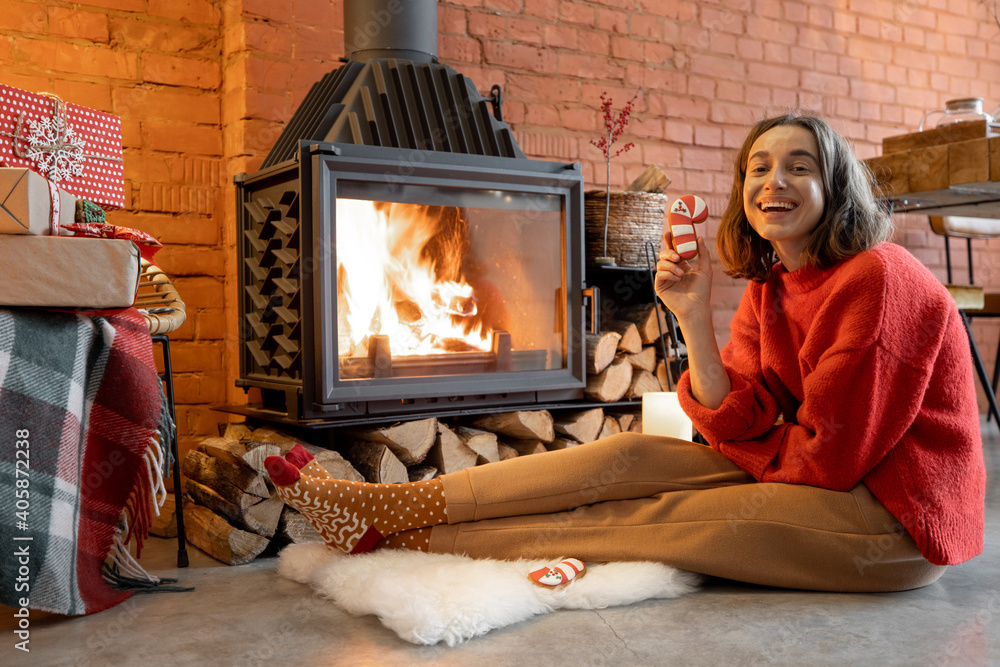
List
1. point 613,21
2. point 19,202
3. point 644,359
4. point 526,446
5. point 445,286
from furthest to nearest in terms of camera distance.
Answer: point 613,21 < point 644,359 < point 526,446 < point 445,286 < point 19,202

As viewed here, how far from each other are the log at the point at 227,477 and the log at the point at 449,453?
432mm

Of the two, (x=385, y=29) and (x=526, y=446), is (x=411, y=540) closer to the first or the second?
(x=526, y=446)

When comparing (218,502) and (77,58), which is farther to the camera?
(77,58)

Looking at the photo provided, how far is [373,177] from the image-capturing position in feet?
6.80

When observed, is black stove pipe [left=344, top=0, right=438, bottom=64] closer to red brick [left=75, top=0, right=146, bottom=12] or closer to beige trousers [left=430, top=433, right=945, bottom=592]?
red brick [left=75, top=0, right=146, bottom=12]

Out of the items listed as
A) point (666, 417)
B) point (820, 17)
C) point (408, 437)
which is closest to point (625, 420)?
point (666, 417)

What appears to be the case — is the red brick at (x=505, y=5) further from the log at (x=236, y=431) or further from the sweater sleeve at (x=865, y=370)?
the sweater sleeve at (x=865, y=370)

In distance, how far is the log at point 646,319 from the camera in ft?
8.63

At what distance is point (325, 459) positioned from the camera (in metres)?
1.97

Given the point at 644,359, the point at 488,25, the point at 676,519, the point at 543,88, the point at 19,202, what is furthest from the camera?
the point at 543,88

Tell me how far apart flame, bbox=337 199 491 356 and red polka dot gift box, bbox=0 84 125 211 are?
0.53 meters

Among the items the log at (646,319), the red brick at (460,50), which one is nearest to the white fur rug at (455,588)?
the log at (646,319)

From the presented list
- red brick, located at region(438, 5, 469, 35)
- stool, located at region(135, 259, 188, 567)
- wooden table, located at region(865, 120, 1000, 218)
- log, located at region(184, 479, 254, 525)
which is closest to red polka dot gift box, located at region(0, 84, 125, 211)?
stool, located at region(135, 259, 188, 567)

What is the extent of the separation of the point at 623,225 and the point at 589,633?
156cm
